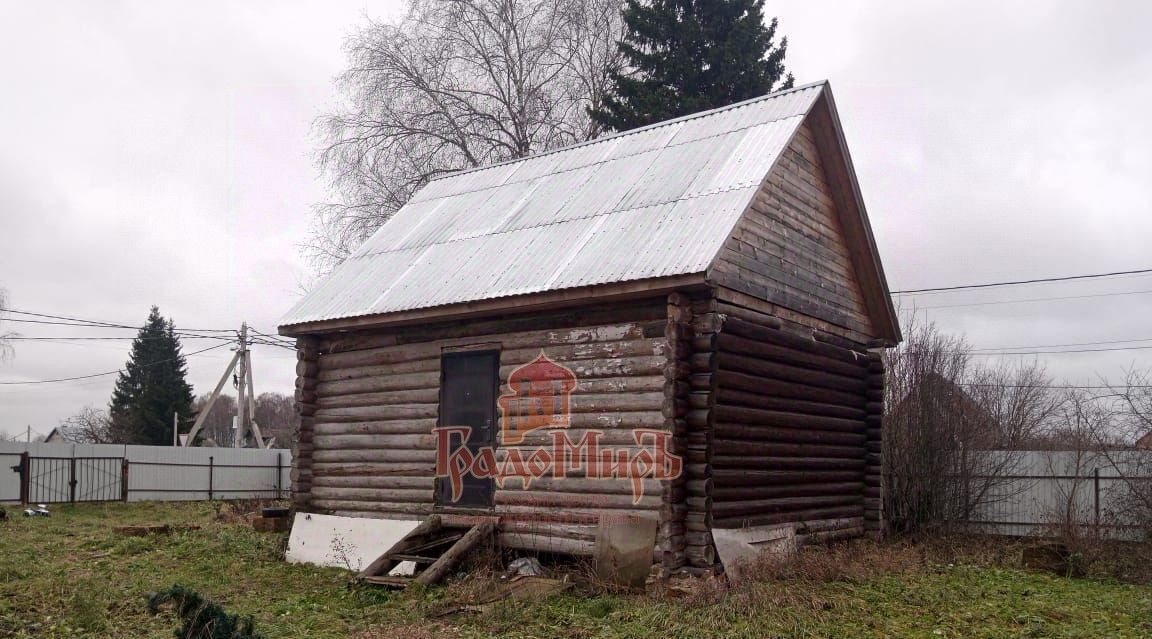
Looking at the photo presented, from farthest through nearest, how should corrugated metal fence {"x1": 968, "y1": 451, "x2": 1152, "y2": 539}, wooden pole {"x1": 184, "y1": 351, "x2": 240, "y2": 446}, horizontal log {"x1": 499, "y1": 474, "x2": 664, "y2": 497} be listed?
wooden pole {"x1": 184, "y1": 351, "x2": 240, "y2": 446} → corrugated metal fence {"x1": 968, "y1": 451, "x2": 1152, "y2": 539} → horizontal log {"x1": 499, "y1": 474, "x2": 664, "y2": 497}

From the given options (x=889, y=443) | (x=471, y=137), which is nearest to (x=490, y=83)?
(x=471, y=137)

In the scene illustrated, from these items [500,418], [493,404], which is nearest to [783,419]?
[500,418]

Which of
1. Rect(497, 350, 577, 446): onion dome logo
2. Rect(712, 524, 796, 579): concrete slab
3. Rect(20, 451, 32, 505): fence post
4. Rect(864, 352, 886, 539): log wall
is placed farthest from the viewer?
Rect(20, 451, 32, 505): fence post

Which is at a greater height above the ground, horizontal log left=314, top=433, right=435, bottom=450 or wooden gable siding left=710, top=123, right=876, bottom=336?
wooden gable siding left=710, top=123, right=876, bottom=336

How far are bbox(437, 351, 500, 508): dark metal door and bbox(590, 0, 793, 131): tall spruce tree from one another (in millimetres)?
14178

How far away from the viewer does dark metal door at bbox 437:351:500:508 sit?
12.8 metres

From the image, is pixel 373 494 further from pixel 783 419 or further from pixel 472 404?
pixel 783 419

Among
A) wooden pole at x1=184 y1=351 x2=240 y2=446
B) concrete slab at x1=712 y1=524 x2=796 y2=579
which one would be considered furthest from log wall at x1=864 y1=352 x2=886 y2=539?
wooden pole at x1=184 y1=351 x2=240 y2=446

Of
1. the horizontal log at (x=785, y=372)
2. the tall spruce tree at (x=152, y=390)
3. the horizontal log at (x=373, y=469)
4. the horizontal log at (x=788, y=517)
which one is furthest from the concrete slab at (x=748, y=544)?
the tall spruce tree at (x=152, y=390)

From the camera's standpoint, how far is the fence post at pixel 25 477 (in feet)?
81.7

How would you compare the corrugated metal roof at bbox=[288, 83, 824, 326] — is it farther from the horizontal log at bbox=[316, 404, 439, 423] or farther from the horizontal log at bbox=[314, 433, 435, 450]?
the horizontal log at bbox=[314, 433, 435, 450]

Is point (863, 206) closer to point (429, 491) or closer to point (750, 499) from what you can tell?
point (750, 499)

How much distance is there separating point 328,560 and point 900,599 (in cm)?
804

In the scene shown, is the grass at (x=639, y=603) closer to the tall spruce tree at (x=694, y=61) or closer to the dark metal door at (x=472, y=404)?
the dark metal door at (x=472, y=404)
